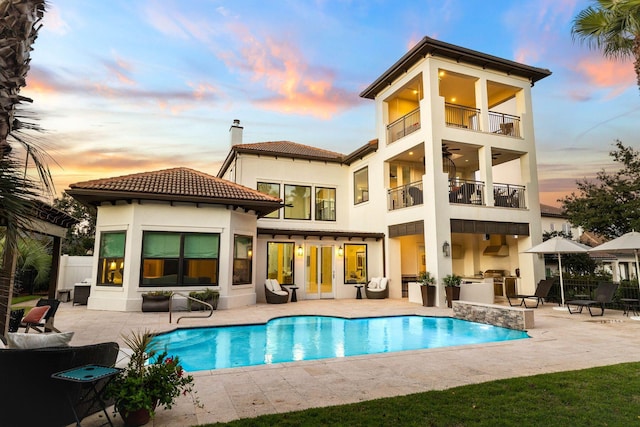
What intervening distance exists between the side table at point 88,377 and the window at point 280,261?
12.5 metres

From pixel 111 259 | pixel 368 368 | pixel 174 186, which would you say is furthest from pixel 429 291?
pixel 111 259

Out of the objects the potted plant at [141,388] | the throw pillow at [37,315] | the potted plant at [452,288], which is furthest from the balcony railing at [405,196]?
the potted plant at [141,388]

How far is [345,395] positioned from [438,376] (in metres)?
1.67

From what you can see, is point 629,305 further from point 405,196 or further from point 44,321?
point 44,321

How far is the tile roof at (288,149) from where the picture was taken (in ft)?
62.0

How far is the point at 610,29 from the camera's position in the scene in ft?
31.4

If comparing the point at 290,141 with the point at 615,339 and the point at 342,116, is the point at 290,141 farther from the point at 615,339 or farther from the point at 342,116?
the point at 615,339

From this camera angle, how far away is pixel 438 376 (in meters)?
5.43

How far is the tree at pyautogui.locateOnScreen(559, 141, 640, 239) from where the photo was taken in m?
16.7

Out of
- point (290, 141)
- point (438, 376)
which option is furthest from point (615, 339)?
point (290, 141)

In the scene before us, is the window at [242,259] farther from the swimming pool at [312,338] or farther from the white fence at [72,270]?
the white fence at [72,270]

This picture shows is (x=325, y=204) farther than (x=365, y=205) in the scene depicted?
Yes

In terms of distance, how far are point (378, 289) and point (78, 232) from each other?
25.0 meters

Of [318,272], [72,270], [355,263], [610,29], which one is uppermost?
[610,29]
